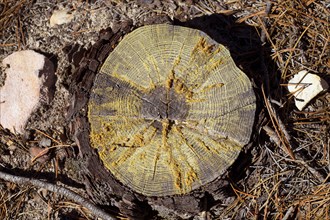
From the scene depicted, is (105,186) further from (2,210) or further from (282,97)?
(282,97)

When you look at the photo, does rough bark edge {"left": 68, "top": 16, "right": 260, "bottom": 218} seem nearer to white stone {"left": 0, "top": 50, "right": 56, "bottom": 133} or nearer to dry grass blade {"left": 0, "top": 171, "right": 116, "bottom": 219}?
dry grass blade {"left": 0, "top": 171, "right": 116, "bottom": 219}

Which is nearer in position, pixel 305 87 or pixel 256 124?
pixel 256 124

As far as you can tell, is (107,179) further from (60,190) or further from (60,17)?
(60,17)

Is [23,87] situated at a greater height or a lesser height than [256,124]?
greater

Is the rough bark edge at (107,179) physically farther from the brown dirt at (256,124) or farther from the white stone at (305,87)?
the white stone at (305,87)

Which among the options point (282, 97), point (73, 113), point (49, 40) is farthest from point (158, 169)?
point (49, 40)

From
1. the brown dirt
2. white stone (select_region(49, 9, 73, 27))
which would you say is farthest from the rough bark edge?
white stone (select_region(49, 9, 73, 27))

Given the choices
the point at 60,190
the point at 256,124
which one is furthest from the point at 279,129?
the point at 60,190
